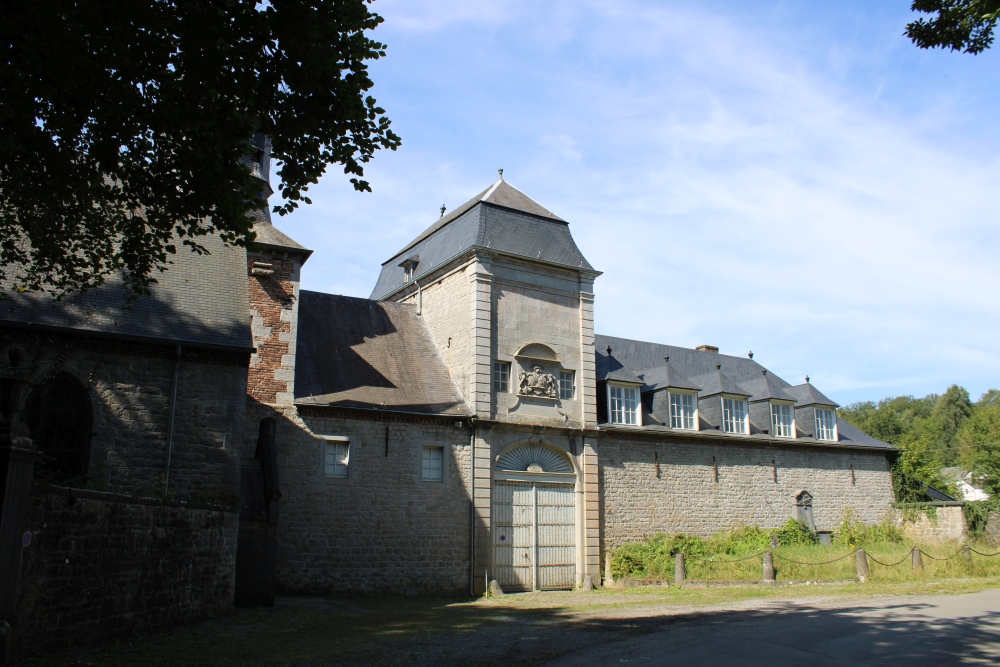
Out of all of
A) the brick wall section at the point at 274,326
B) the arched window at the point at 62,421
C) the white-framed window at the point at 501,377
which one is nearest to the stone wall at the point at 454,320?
the white-framed window at the point at 501,377

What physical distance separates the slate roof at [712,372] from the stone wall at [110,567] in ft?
45.1

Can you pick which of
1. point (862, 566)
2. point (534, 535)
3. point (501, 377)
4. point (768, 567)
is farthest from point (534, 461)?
point (862, 566)

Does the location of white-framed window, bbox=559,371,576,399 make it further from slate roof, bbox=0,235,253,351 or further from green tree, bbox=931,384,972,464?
green tree, bbox=931,384,972,464

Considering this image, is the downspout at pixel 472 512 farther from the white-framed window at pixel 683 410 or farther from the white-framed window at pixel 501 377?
the white-framed window at pixel 683 410

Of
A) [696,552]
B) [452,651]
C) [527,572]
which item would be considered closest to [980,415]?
[696,552]

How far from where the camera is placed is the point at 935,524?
85.7ft

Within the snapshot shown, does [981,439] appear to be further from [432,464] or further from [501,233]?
[432,464]

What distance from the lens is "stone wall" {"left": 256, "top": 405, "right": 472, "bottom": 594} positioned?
1666 centimetres

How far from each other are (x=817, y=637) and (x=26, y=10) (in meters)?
10.6

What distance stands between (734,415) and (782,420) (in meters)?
2.34

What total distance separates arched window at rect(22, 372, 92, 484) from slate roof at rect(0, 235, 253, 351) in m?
1.03

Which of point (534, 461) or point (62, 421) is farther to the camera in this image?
point (534, 461)

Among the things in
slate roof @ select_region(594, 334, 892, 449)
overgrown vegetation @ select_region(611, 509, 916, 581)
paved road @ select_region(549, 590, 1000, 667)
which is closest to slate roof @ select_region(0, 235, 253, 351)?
paved road @ select_region(549, 590, 1000, 667)

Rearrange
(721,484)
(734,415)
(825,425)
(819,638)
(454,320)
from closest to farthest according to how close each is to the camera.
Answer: (819,638), (454,320), (721,484), (734,415), (825,425)
